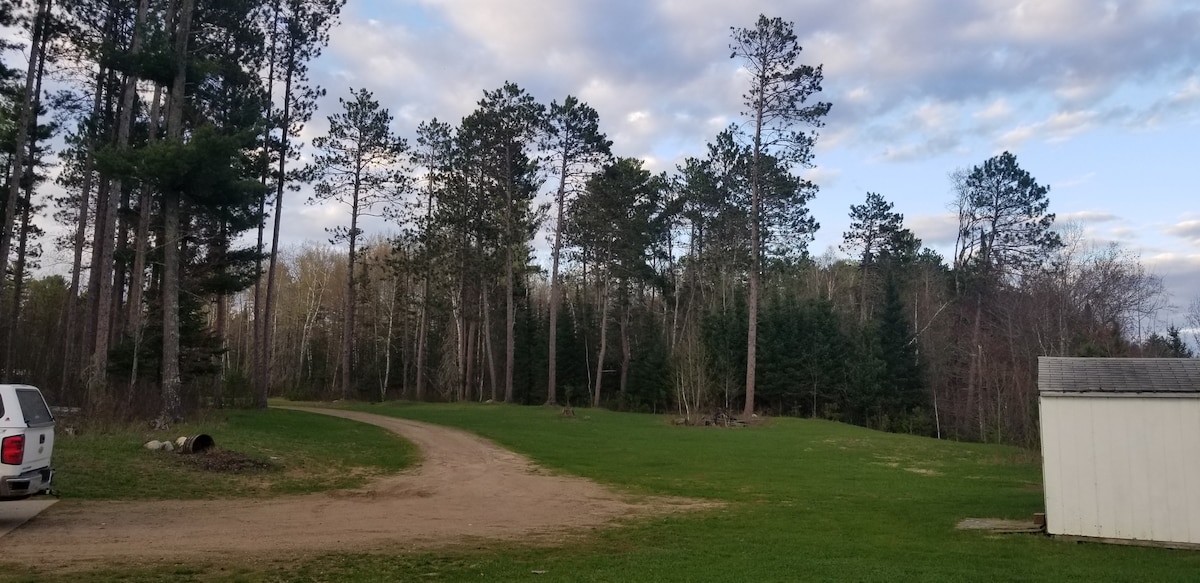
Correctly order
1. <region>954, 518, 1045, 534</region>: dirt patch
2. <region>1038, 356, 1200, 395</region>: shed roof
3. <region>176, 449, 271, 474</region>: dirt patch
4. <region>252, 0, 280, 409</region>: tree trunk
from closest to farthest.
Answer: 1. <region>1038, 356, 1200, 395</region>: shed roof
2. <region>954, 518, 1045, 534</region>: dirt patch
3. <region>176, 449, 271, 474</region>: dirt patch
4. <region>252, 0, 280, 409</region>: tree trunk

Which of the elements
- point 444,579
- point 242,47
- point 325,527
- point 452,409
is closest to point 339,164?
point 242,47

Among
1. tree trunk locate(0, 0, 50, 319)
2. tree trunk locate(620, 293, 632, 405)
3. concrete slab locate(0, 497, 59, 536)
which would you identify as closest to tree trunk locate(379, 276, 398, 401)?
tree trunk locate(620, 293, 632, 405)

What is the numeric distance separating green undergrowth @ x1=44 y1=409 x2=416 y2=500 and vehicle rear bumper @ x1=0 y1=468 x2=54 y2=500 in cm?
326

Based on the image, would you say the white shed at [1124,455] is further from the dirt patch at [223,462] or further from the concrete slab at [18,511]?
the dirt patch at [223,462]

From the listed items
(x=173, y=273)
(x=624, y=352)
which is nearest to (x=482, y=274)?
(x=624, y=352)

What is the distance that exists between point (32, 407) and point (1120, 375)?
44.0 ft

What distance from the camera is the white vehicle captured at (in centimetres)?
785

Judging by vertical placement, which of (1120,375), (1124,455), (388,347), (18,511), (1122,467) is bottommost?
(18,511)

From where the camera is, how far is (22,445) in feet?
26.2

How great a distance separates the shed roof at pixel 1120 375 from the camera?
385 inches

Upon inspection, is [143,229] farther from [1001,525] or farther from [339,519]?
[1001,525]

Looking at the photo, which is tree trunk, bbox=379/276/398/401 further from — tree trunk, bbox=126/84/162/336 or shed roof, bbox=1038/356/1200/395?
shed roof, bbox=1038/356/1200/395

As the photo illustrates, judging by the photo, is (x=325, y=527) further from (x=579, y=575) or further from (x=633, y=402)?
(x=633, y=402)

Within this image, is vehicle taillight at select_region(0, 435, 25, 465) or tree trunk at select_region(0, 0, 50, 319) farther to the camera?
tree trunk at select_region(0, 0, 50, 319)
